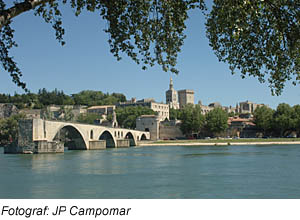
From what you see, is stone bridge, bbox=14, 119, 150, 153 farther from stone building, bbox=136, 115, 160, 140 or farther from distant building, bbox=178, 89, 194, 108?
distant building, bbox=178, 89, 194, 108

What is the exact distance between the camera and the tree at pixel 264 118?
67938mm

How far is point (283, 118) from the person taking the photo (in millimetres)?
63906

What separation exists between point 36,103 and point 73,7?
10911 centimetres

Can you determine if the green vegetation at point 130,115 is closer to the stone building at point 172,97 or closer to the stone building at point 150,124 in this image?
the stone building at point 150,124

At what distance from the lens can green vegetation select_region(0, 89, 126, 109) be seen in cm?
10938

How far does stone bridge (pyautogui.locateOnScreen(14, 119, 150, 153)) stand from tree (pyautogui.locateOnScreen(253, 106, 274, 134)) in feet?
74.7

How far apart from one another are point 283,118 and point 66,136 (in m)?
36.2

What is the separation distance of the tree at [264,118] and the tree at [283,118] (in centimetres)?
118

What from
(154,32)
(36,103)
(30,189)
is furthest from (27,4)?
(36,103)

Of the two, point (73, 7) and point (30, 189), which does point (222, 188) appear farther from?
point (73, 7)

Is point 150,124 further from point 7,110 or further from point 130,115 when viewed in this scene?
point 7,110

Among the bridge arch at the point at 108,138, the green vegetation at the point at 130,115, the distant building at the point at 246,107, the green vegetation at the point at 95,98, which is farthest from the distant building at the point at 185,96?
the bridge arch at the point at 108,138

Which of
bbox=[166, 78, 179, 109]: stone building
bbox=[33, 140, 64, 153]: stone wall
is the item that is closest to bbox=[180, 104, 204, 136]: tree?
bbox=[33, 140, 64, 153]: stone wall

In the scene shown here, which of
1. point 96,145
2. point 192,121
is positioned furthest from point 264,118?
point 96,145
